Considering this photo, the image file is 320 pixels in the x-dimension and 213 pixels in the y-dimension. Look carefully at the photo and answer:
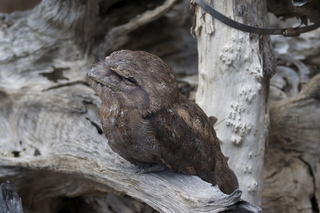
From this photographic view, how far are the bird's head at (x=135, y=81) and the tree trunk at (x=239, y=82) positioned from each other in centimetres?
65

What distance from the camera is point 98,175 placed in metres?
2.36

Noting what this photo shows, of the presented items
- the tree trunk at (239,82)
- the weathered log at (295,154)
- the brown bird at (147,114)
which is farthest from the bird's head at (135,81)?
the weathered log at (295,154)

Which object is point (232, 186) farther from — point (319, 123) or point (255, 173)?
point (319, 123)

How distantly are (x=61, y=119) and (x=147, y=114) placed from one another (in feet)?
3.70

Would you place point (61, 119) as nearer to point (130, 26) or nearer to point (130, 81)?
point (130, 26)

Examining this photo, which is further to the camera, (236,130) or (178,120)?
(236,130)

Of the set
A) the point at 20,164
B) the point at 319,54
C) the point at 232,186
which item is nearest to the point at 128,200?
the point at 20,164

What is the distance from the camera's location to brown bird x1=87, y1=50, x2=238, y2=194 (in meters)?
1.83

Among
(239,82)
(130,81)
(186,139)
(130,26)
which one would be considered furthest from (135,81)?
(130,26)

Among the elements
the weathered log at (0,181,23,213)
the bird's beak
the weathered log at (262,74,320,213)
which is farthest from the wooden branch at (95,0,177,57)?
the bird's beak

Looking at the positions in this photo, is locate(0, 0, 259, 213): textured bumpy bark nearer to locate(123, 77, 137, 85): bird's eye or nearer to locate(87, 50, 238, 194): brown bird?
locate(87, 50, 238, 194): brown bird

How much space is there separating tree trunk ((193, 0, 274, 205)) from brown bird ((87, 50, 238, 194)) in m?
0.54

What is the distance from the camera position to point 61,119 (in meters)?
2.81

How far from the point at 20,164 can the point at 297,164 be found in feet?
5.64
